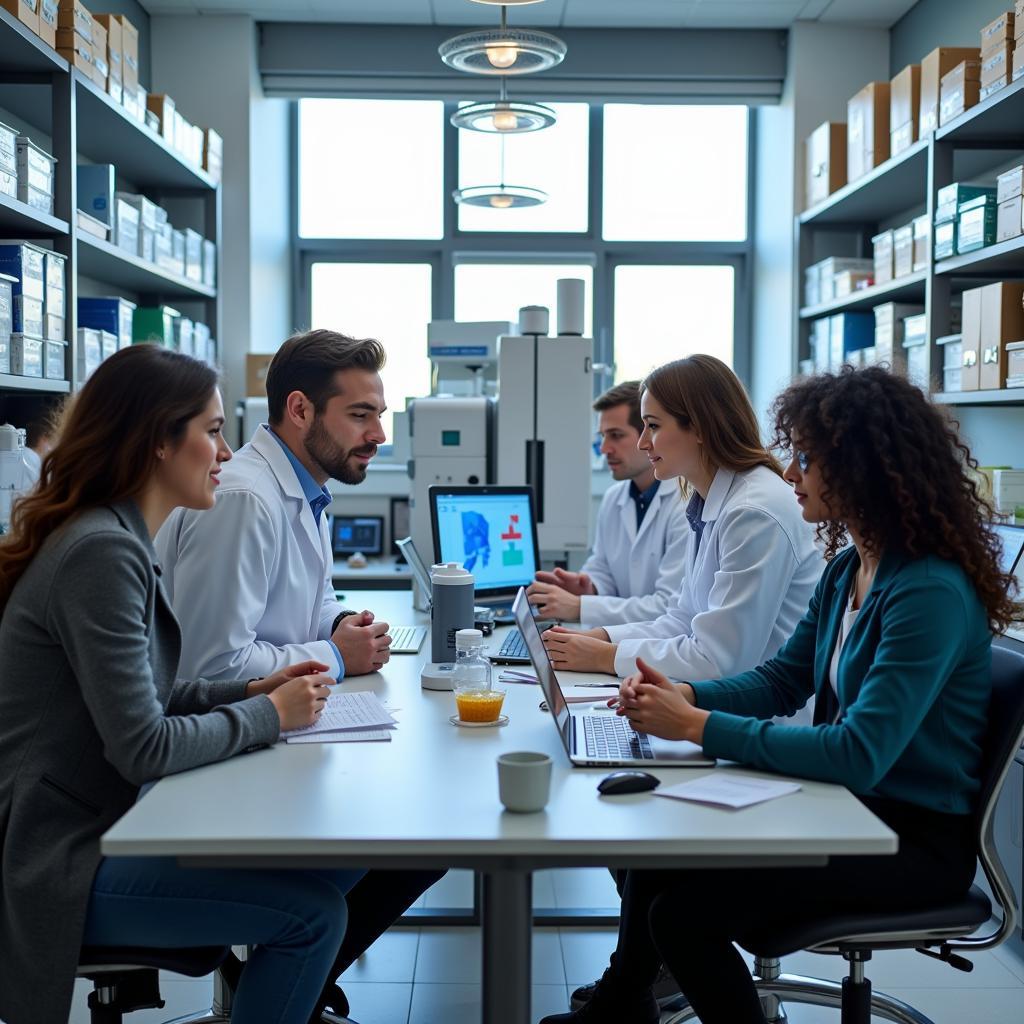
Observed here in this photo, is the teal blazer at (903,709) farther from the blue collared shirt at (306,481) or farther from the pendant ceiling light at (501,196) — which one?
the pendant ceiling light at (501,196)

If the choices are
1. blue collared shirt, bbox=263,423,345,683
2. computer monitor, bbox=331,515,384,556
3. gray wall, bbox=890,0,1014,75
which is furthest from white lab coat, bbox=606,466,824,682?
computer monitor, bbox=331,515,384,556

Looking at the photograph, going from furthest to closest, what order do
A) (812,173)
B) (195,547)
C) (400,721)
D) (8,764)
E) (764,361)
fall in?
(764,361), (812,173), (195,547), (400,721), (8,764)

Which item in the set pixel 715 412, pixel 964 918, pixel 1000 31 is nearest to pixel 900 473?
pixel 964 918

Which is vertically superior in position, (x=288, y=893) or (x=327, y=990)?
(x=288, y=893)

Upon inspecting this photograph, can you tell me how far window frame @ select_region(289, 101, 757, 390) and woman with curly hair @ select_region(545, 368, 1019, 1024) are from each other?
13.1 ft

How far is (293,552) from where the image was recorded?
206 cm

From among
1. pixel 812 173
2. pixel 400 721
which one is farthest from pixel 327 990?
pixel 812 173

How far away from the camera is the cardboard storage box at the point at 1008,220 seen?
9.67ft

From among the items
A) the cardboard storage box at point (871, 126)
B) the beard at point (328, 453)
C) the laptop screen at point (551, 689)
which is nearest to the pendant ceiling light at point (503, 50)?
the cardboard storage box at point (871, 126)

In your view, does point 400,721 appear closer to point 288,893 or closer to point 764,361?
point 288,893

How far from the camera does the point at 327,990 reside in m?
1.93

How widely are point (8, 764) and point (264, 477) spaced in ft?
2.62

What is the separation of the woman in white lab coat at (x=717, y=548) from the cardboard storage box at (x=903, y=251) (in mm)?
1911

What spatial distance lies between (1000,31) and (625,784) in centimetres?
270
